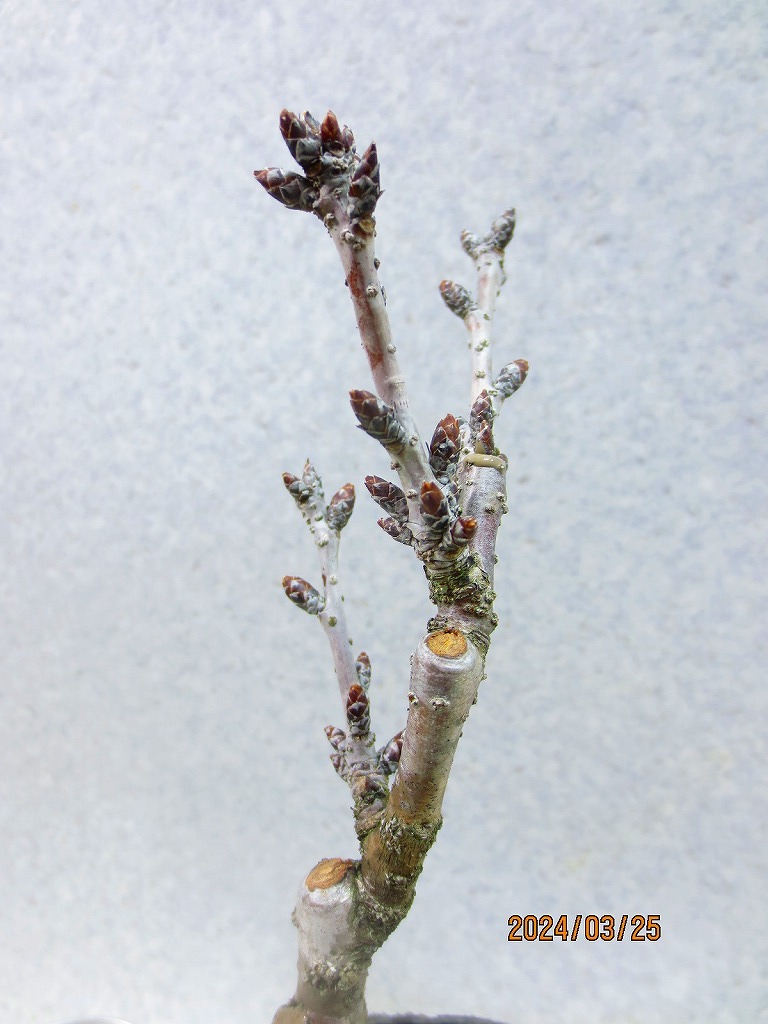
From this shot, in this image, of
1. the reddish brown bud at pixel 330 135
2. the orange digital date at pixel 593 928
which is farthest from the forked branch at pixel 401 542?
the orange digital date at pixel 593 928

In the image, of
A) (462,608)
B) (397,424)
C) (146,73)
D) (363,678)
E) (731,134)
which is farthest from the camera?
(146,73)

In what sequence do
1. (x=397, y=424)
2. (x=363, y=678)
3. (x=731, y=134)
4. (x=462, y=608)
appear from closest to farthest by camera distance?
(x=397, y=424), (x=462, y=608), (x=363, y=678), (x=731, y=134)

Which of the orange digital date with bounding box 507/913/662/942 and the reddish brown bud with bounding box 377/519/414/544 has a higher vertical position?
the reddish brown bud with bounding box 377/519/414/544

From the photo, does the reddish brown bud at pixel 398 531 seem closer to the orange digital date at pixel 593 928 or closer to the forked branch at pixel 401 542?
the forked branch at pixel 401 542

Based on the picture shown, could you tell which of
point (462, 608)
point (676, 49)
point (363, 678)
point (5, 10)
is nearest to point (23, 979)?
point (363, 678)

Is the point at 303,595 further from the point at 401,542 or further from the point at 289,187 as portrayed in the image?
the point at 289,187

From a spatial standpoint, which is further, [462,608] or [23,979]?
[23,979]

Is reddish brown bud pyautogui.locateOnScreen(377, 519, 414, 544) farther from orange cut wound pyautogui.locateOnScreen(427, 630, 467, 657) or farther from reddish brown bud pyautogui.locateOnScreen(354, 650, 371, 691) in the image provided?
reddish brown bud pyautogui.locateOnScreen(354, 650, 371, 691)

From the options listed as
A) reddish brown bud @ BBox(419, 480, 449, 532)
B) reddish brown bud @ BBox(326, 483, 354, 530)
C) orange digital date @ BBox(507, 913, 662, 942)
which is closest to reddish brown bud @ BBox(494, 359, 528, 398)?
reddish brown bud @ BBox(326, 483, 354, 530)

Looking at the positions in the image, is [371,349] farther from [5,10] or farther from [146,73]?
[5,10]
